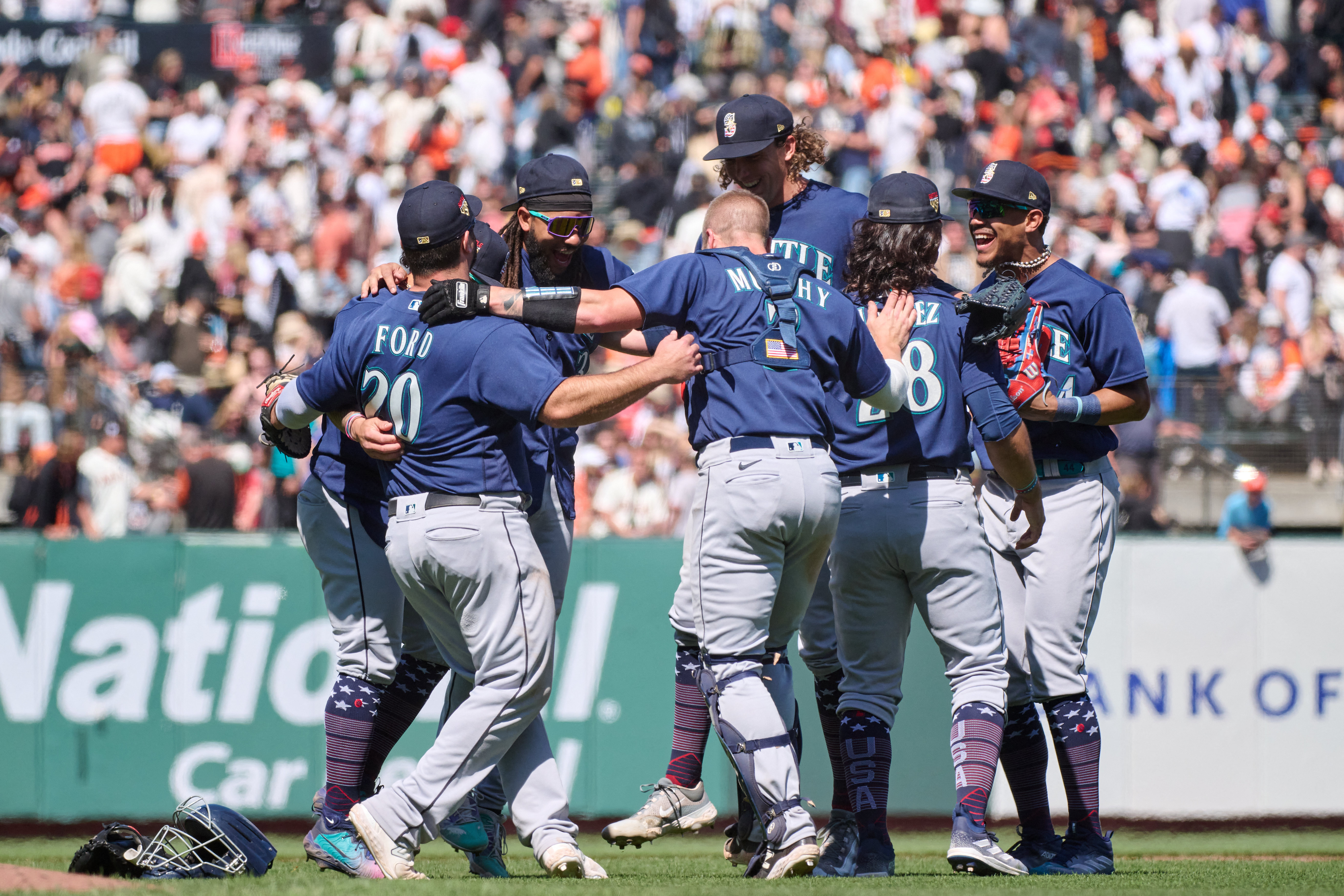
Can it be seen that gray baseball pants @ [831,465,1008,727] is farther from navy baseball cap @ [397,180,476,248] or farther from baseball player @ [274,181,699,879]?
navy baseball cap @ [397,180,476,248]

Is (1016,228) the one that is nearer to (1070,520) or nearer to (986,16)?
(1070,520)

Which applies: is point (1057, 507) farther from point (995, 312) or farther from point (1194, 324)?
point (1194, 324)

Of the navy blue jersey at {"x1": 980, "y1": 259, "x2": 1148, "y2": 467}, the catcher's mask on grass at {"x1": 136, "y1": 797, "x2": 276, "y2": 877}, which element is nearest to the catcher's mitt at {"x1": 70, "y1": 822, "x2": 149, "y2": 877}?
the catcher's mask on grass at {"x1": 136, "y1": 797, "x2": 276, "y2": 877}

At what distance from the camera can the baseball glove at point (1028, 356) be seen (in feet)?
19.1

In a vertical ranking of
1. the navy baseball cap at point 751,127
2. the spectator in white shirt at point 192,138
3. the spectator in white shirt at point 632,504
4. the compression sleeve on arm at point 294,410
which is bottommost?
the spectator in white shirt at point 632,504

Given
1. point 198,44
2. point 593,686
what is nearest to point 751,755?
point 593,686

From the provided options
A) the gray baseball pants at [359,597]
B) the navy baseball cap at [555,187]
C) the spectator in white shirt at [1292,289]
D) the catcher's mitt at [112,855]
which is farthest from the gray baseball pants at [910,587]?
the spectator in white shirt at [1292,289]

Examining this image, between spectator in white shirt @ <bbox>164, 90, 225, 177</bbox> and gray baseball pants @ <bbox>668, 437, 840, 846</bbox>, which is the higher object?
spectator in white shirt @ <bbox>164, 90, 225, 177</bbox>

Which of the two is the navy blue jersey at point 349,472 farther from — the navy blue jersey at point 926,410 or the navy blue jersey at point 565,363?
the navy blue jersey at point 926,410

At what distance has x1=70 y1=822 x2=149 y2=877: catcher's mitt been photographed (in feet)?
17.8

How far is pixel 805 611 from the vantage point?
19.2ft

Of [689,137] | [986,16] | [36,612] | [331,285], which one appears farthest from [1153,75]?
[36,612]

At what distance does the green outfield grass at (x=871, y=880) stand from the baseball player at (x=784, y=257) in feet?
0.80

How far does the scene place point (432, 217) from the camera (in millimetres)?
5453
